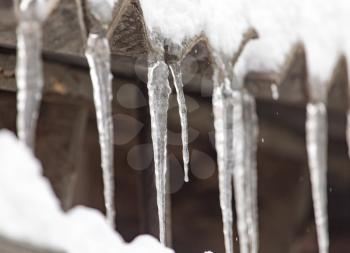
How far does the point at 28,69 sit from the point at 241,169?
118 centimetres

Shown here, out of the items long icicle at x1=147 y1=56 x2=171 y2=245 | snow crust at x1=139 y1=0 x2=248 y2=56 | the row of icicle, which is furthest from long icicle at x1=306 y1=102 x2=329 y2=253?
long icicle at x1=147 y1=56 x2=171 y2=245

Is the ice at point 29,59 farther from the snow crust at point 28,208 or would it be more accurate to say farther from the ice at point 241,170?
the ice at point 241,170

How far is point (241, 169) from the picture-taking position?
2.69 meters

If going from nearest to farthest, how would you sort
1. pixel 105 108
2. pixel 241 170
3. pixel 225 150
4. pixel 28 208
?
1. pixel 28 208
2. pixel 105 108
3. pixel 225 150
4. pixel 241 170

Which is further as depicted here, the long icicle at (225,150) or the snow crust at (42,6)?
the long icicle at (225,150)

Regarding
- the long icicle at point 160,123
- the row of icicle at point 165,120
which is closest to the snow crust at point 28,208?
the row of icicle at point 165,120

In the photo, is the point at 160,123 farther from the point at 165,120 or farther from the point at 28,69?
the point at 28,69

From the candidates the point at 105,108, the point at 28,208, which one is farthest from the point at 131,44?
the point at 28,208

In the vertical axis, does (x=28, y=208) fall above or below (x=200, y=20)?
below

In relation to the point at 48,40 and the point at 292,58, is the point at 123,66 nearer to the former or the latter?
the point at 292,58

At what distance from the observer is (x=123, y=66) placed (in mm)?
3008

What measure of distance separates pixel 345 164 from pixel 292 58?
2.34 metres

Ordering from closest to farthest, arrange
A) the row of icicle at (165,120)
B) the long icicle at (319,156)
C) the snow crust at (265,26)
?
the row of icicle at (165,120), the snow crust at (265,26), the long icicle at (319,156)

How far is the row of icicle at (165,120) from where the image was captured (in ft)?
5.40
